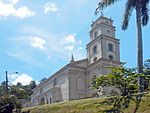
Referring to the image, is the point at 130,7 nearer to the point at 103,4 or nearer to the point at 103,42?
the point at 103,4

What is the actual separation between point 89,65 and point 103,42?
13.6 feet

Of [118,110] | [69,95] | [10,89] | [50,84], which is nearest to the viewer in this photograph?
[118,110]

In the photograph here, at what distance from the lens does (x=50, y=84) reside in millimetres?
63750

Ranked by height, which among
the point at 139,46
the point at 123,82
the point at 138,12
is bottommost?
the point at 123,82

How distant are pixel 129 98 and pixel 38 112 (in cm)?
864

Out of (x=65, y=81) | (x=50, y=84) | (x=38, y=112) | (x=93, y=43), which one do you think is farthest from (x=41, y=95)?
(x=38, y=112)

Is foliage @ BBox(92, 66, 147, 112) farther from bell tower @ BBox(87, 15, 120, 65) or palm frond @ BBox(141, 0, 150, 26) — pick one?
bell tower @ BBox(87, 15, 120, 65)

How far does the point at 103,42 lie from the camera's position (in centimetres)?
5769

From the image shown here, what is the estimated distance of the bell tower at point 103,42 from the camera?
5753 centimetres

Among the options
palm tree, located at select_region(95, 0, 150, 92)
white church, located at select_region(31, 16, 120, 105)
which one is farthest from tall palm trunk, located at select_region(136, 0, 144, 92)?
white church, located at select_region(31, 16, 120, 105)

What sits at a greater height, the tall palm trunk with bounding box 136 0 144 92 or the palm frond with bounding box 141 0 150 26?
the palm frond with bounding box 141 0 150 26

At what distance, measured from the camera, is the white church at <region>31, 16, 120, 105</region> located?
5644 centimetres

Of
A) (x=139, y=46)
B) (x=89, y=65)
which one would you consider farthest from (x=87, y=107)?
(x=89, y=65)

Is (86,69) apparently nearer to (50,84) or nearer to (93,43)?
(93,43)
